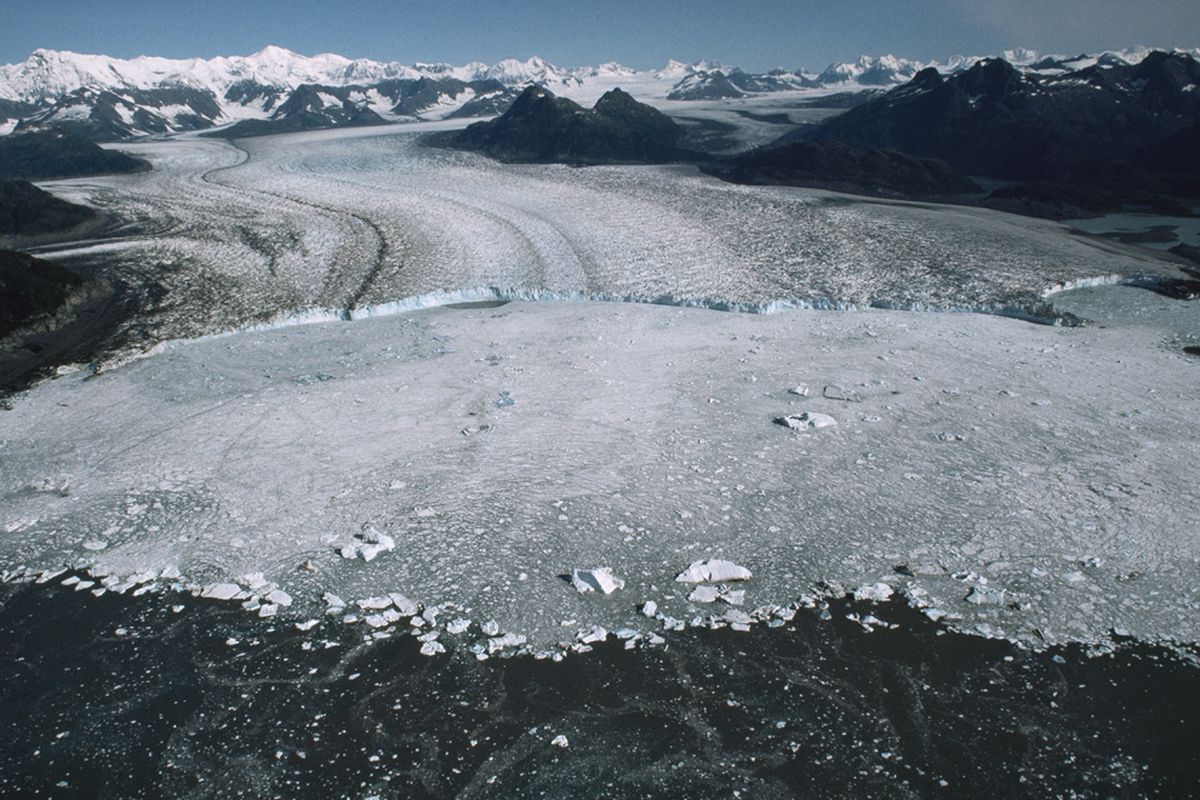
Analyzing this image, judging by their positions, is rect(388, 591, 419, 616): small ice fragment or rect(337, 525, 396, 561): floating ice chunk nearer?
rect(388, 591, 419, 616): small ice fragment

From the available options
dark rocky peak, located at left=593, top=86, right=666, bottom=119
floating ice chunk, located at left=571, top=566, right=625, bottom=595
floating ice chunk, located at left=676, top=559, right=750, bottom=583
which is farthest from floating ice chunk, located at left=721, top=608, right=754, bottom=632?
dark rocky peak, located at left=593, top=86, right=666, bottom=119

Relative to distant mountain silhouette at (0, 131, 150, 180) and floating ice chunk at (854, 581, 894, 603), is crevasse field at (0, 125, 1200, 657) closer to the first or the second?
floating ice chunk at (854, 581, 894, 603)

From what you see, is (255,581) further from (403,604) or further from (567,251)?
(567,251)

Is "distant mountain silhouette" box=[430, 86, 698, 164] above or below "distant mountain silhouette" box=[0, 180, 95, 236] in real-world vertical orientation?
above

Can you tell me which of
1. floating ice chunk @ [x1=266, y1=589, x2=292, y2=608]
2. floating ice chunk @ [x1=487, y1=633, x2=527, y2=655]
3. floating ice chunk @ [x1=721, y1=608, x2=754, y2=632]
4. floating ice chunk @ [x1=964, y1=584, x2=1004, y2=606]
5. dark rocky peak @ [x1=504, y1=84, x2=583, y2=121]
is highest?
dark rocky peak @ [x1=504, y1=84, x2=583, y2=121]

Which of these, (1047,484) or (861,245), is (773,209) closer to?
(861,245)

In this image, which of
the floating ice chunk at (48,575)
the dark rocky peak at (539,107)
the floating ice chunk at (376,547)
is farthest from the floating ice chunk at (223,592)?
the dark rocky peak at (539,107)

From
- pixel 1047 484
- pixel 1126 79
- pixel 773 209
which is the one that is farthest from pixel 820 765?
pixel 1126 79
